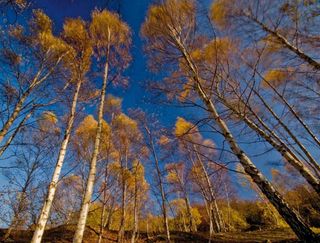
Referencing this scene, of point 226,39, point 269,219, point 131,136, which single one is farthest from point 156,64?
point 269,219

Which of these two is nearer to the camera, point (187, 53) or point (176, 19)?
point (187, 53)

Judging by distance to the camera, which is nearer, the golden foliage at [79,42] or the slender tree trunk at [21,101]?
the slender tree trunk at [21,101]

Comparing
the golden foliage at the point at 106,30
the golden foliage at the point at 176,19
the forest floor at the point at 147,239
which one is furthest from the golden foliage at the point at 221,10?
the forest floor at the point at 147,239

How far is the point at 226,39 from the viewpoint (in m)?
5.95

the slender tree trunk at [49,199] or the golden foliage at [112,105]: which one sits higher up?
the golden foliage at [112,105]

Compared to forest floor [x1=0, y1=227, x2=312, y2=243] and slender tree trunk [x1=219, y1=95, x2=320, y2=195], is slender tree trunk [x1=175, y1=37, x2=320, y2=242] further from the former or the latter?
forest floor [x1=0, y1=227, x2=312, y2=243]

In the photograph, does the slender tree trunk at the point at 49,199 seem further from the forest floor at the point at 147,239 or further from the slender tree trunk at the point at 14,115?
the forest floor at the point at 147,239

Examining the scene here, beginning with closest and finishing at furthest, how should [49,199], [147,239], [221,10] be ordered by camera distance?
[49,199]
[221,10]
[147,239]

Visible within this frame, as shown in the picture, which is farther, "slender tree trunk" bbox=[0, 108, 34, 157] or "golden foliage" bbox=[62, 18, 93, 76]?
"golden foliage" bbox=[62, 18, 93, 76]

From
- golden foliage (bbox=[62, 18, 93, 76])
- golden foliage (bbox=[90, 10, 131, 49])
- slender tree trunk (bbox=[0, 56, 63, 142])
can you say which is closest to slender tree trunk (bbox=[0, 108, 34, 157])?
slender tree trunk (bbox=[0, 56, 63, 142])

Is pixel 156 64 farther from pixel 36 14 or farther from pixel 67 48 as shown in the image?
pixel 36 14

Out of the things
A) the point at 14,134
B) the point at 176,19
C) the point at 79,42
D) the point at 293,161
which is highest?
the point at 79,42

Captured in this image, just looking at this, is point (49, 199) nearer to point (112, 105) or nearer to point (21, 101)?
point (21, 101)

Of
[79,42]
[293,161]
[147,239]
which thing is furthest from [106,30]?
[147,239]
